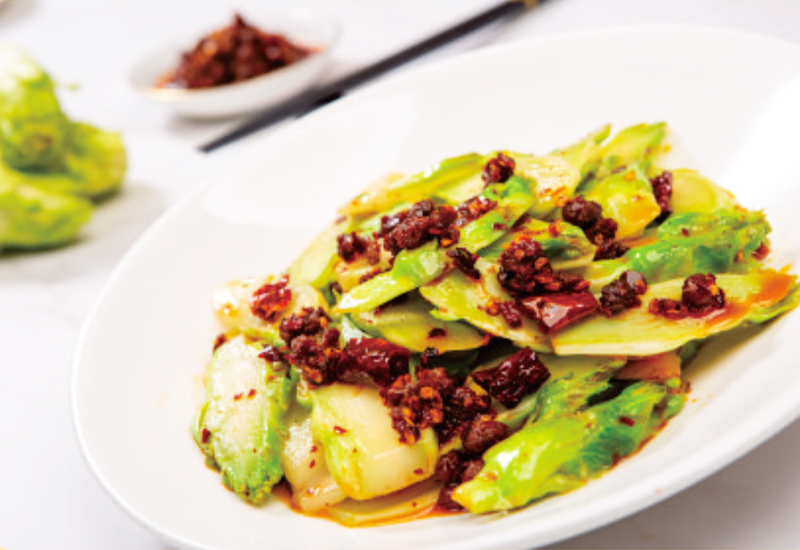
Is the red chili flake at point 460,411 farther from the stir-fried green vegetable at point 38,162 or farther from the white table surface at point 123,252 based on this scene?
the stir-fried green vegetable at point 38,162

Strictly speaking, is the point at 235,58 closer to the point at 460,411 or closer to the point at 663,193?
the point at 663,193

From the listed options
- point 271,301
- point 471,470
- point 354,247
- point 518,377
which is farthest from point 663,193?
point 271,301

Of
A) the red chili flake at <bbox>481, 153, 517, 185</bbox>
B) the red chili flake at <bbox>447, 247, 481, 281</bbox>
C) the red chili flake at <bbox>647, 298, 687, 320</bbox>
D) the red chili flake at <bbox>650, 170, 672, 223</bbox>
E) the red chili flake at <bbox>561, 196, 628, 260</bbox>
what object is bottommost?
the red chili flake at <bbox>447, 247, 481, 281</bbox>

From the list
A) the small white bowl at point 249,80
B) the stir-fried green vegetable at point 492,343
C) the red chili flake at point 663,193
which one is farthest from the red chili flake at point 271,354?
the small white bowl at point 249,80

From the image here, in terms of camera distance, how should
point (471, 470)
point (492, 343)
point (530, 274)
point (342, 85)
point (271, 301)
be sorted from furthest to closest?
point (342, 85) < point (271, 301) < point (492, 343) < point (530, 274) < point (471, 470)

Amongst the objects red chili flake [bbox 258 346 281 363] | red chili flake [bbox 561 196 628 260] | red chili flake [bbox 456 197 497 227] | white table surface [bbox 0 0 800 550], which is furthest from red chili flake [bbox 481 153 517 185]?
white table surface [bbox 0 0 800 550]

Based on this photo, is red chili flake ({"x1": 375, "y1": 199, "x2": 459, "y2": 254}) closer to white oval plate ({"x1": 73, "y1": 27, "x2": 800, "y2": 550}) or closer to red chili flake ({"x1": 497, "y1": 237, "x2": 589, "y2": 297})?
red chili flake ({"x1": 497, "y1": 237, "x2": 589, "y2": 297})
